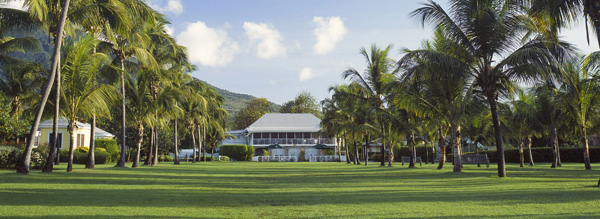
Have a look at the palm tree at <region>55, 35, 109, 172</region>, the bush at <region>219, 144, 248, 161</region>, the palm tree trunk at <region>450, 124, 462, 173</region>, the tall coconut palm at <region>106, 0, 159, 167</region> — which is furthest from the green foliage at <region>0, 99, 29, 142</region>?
the bush at <region>219, 144, 248, 161</region>

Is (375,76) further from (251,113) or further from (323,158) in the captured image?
(251,113)

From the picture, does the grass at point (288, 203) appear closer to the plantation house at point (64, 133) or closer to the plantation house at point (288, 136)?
the plantation house at point (64, 133)

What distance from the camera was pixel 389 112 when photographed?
1072 inches

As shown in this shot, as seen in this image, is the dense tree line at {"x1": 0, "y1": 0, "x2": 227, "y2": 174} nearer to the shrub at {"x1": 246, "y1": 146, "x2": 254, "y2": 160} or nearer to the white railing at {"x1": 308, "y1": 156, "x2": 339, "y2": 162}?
the white railing at {"x1": 308, "y1": 156, "x2": 339, "y2": 162}

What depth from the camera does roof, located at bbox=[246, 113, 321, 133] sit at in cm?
5916

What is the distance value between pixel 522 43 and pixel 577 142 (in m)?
31.1

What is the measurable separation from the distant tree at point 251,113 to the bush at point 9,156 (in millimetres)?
59205

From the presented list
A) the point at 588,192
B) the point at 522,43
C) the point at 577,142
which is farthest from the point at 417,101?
the point at 577,142

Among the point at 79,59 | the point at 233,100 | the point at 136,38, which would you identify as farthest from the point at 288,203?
the point at 233,100

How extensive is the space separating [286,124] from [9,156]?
146 ft

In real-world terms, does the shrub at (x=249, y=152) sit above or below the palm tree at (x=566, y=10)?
below

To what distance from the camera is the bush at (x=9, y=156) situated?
57.6 ft

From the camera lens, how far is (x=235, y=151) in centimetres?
5416

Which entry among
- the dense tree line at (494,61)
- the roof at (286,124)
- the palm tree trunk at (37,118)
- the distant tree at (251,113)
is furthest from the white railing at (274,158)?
the palm tree trunk at (37,118)
